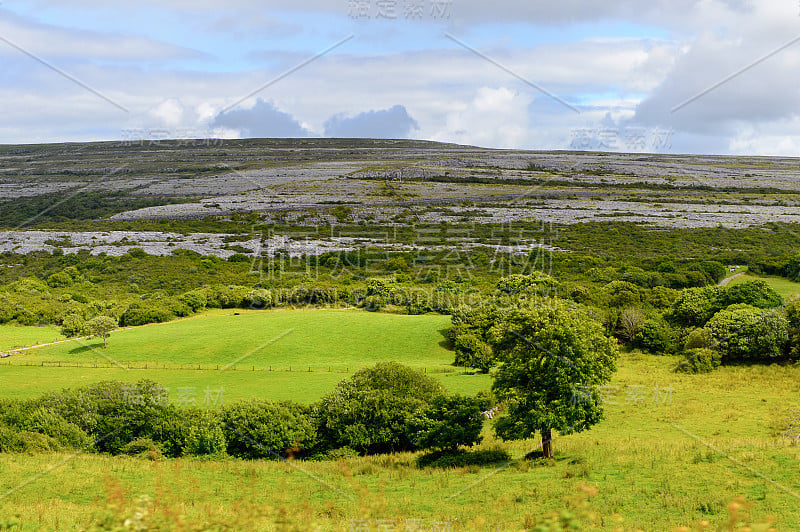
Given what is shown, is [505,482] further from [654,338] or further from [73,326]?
[73,326]

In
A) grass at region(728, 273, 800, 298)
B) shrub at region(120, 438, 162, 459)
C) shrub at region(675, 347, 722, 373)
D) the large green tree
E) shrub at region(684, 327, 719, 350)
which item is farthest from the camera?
grass at region(728, 273, 800, 298)

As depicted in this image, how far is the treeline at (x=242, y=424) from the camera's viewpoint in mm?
24781

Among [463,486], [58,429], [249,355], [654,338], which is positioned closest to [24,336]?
[249,355]

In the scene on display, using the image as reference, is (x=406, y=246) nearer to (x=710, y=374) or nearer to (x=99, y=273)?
(x=99, y=273)

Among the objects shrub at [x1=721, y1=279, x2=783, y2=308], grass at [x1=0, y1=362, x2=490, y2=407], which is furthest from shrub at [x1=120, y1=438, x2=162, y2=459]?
shrub at [x1=721, y1=279, x2=783, y2=308]

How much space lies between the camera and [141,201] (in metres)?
117

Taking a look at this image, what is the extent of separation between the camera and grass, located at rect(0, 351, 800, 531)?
1537 cm

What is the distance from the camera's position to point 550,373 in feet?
72.5

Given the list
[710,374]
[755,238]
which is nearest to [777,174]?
[755,238]

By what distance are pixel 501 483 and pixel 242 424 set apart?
455 inches

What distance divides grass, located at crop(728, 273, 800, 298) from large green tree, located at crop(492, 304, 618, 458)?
128 feet

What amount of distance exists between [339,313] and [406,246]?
3537 cm

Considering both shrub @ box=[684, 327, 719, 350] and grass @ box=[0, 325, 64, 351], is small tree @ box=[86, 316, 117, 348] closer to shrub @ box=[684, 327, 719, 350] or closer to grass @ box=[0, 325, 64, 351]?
grass @ box=[0, 325, 64, 351]

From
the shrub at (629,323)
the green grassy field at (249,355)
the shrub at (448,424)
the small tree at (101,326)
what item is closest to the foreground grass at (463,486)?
the shrub at (448,424)
